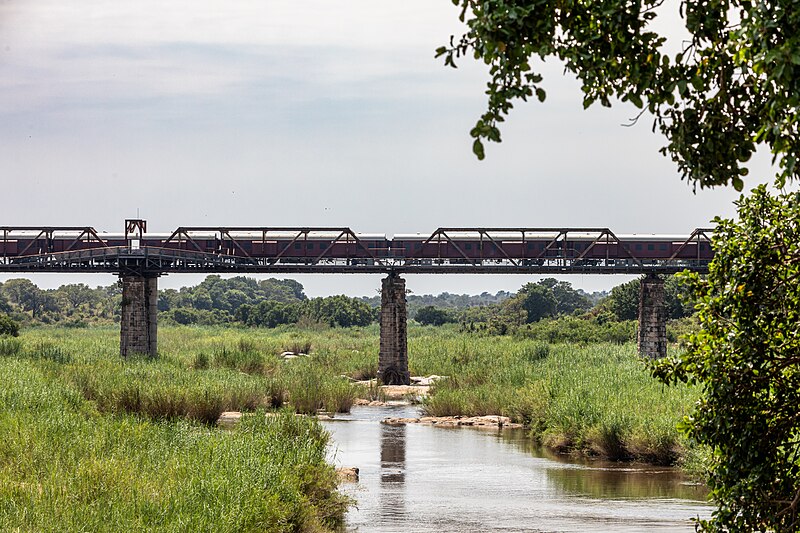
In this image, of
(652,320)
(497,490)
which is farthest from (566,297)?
(497,490)

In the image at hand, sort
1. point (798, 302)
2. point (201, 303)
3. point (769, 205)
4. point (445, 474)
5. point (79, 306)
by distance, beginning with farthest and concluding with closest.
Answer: point (201, 303) < point (79, 306) < point (445, 474) < point (769, 205) < point (798, 302)

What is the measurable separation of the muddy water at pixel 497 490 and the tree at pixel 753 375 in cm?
817

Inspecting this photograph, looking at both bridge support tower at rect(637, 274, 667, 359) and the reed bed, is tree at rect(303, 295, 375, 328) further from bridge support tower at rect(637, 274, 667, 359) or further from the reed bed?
bridge support tower at rect(637, 274, 667, 359)

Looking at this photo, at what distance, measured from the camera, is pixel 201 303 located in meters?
175

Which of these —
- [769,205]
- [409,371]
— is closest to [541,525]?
[769,205]

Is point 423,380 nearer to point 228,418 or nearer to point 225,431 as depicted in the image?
point 228,418

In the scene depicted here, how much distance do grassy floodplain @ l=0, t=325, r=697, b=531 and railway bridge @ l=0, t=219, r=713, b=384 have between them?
3228mm

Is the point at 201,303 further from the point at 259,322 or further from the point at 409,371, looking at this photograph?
the point at 409,371

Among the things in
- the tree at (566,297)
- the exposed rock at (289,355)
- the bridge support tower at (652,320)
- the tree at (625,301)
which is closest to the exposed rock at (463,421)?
the bridge support tower at (652,320)

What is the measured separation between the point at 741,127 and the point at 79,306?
148 metres

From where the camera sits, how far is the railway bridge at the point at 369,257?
166ft

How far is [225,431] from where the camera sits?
21734 mm

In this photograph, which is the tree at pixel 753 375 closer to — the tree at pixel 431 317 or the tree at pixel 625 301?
the tree at pixel 625 301

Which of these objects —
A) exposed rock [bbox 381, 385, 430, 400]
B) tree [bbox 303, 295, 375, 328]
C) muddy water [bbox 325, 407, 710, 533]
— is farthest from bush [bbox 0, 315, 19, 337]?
muddy water [bbox 325, 407, 710, 533]
